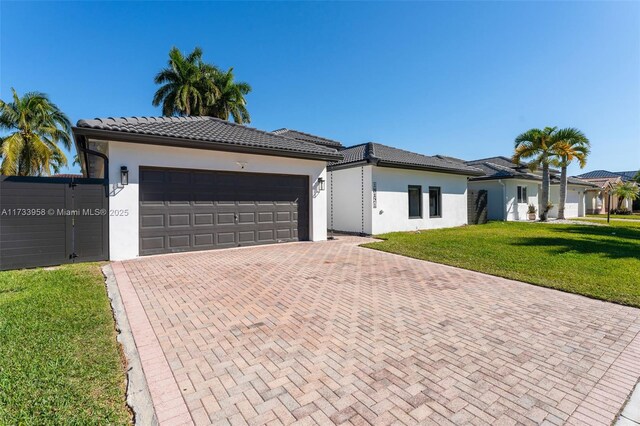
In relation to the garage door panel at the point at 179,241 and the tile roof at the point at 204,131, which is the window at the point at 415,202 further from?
the garage door panel at the point at 179,241

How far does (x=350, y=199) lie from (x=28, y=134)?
944 inches

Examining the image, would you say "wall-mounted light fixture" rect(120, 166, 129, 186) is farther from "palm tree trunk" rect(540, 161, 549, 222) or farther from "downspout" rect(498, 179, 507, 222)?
"palm tree trunk" rect(540, 161, 549, 222)

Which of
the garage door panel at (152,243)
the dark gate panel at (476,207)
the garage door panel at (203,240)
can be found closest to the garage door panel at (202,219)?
the garage door panel at (203,240)

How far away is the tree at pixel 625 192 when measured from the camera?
32.5 m

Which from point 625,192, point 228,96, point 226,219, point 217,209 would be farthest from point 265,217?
point 625,192

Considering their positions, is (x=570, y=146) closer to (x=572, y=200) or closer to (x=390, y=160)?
(x=572, y=200)

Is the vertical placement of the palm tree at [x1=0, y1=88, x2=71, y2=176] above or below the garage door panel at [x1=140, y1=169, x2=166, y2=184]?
above

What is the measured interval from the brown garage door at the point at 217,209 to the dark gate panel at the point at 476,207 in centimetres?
1208

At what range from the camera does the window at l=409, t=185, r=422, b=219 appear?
1548cm

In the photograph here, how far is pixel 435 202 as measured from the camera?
54.6ft

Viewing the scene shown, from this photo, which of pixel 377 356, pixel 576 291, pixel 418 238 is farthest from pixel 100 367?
pixel 418 238

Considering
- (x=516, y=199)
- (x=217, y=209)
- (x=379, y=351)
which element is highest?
(x=516, y=199)

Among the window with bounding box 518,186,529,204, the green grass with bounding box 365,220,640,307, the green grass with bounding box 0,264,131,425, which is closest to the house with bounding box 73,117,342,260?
the green grass with bounding box 0,264,131,425

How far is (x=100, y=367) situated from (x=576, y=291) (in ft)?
24.5
